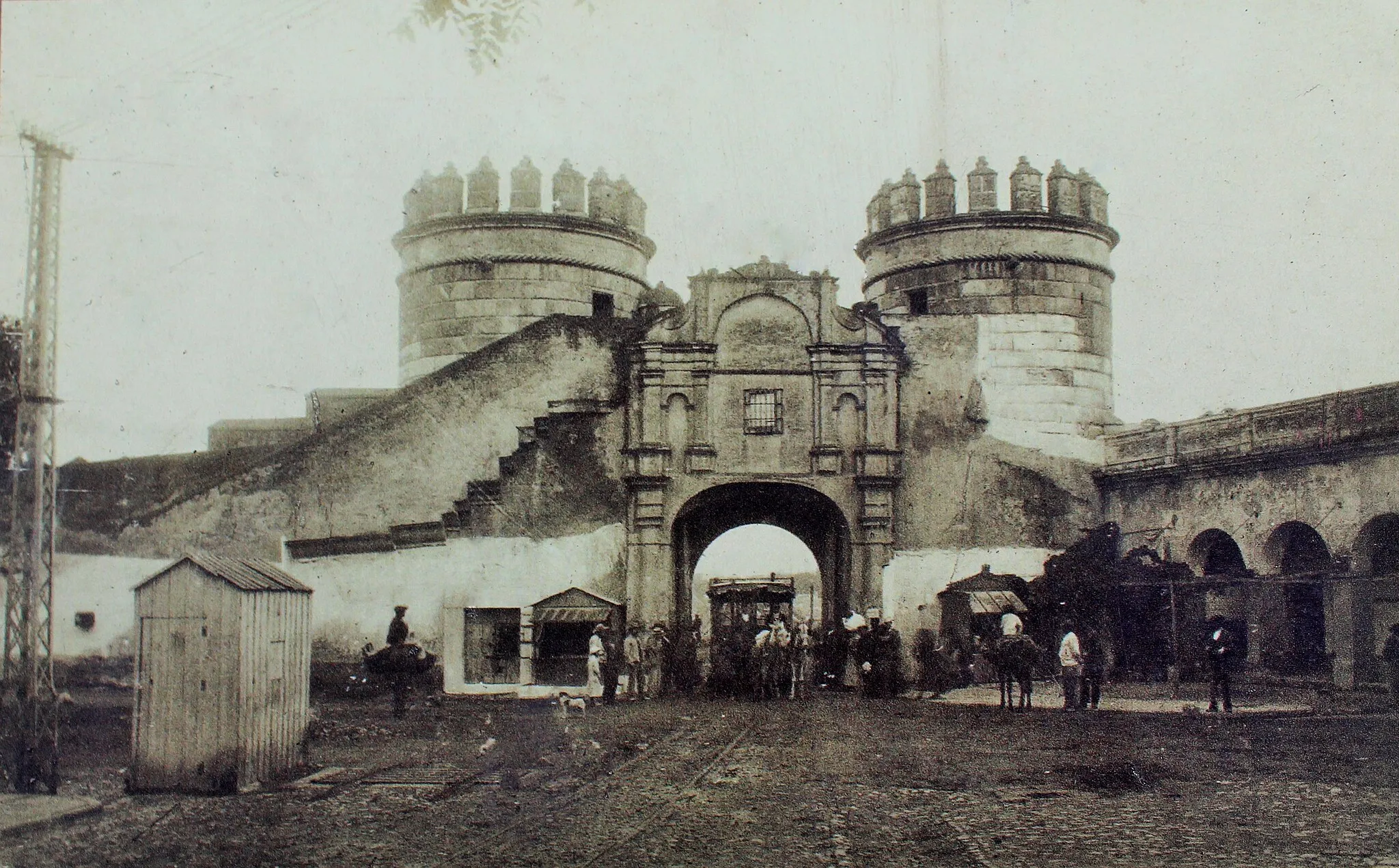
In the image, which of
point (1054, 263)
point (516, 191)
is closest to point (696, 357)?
point (516, 191)

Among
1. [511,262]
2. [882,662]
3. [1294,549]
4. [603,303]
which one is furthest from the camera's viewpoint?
[603,303]

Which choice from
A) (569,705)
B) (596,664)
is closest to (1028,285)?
(596,664)

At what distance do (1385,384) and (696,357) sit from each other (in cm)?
1238

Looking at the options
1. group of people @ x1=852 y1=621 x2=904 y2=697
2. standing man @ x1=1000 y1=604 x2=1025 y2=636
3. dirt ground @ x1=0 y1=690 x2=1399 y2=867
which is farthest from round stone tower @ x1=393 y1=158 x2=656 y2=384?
dirt ground @ x1=0 y1=690 x2=1399 y2=867

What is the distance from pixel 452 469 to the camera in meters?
26.8

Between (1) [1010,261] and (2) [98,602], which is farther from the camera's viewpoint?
(1) [1010,261]

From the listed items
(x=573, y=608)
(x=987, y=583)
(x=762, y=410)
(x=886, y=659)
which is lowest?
(x=886, y=659)

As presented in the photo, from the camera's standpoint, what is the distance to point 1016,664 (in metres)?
20.8

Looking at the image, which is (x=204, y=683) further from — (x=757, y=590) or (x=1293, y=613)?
(x=757, y=590)

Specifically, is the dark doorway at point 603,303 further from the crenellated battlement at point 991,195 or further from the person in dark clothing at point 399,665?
the person in dark clothing at point 399,665

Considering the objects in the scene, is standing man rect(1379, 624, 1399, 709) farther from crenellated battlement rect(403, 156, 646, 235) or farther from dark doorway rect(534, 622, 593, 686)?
crenellated battlement rect(403, 156, 646, 235)

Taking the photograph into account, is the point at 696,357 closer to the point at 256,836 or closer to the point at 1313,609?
the point at 1313,609

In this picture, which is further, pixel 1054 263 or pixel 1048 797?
pixel 1054 263

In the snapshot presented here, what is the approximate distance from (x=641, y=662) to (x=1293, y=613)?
38.8 feet
